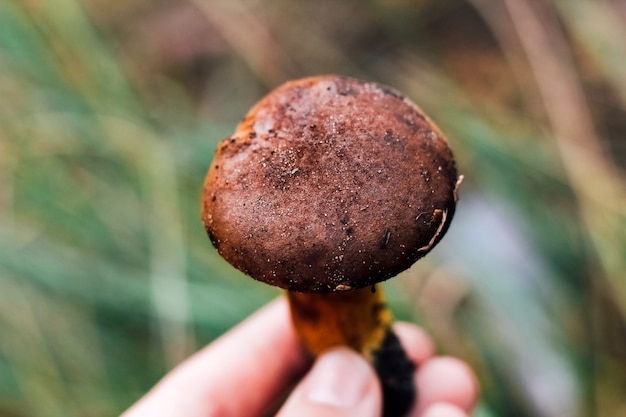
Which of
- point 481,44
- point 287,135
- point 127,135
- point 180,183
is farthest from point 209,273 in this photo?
point 481,44

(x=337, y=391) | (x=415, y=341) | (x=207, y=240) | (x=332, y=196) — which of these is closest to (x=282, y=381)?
(x=415, y=341)

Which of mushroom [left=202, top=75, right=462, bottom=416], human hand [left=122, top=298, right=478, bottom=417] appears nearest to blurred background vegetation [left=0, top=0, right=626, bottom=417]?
human hand [left=122, top=298, right=478, bottom=417]

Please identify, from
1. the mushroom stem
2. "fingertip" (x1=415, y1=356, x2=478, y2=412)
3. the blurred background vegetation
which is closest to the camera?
the mushroom stem

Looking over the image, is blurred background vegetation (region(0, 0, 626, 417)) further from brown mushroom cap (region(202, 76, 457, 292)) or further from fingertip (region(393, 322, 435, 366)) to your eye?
brown mushroom cap (region(202, 76, 457, 292))

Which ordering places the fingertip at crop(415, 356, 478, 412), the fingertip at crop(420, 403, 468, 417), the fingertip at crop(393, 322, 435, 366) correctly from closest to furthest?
the fingertip at crop(420, 403, 468, 417)
the fingertip at crop(415, 356, 478, 412)
the fingertip at crop(393, 322, 435, 366)

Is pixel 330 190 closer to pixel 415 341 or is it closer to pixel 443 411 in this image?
pixel 443 411

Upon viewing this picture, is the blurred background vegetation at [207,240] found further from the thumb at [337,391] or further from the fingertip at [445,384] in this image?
the thumb at [337,391]
